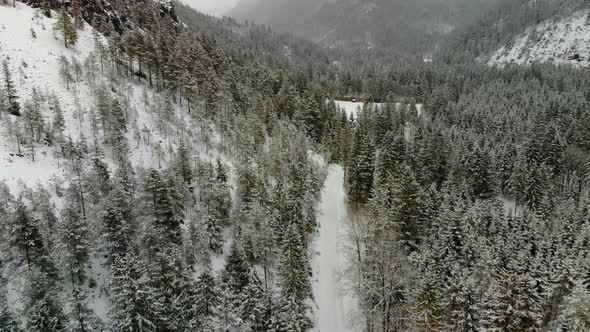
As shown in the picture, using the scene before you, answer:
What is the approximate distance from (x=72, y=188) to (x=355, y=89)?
443 feet

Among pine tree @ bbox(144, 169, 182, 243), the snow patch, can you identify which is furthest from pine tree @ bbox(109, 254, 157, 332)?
the snow patch

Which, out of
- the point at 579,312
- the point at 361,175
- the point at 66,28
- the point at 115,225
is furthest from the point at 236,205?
the point at 66,28

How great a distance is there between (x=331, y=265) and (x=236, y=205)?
16340 millimetres

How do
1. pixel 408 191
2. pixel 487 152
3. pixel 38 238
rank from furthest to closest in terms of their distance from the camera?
pixel 487 152
pixel 408 191
pixel 38 238

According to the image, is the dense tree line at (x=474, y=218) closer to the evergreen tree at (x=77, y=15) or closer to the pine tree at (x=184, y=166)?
the pine tree at (x=184, y=166)

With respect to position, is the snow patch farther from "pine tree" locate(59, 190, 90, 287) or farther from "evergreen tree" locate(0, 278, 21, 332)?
"evergreen tree" locate(0, 278, 21, 332)

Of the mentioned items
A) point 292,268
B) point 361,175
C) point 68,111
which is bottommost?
point 292,268

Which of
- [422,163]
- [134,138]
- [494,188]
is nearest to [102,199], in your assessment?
[134,138]

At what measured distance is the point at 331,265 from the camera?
56.0 meters

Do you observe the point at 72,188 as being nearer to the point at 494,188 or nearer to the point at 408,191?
the point at 408,191

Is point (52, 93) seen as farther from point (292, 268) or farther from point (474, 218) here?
point (474, 218)

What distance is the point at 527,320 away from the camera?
101 feet

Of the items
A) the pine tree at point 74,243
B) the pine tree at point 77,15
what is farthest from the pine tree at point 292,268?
the pine tree at point 77,15

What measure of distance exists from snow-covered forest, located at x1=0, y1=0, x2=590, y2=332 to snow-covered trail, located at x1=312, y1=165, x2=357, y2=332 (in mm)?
298
